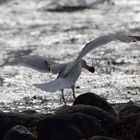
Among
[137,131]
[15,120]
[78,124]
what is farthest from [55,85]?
[137,131]

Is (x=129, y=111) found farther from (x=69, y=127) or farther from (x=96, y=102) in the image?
(x=69, y=127)

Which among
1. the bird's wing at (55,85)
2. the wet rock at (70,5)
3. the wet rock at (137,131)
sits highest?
the bird's wing at (55,85)

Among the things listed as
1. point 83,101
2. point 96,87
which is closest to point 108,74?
point 96,87

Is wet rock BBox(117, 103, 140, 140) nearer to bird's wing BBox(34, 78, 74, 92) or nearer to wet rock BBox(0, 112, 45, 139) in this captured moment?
bird's wing BBox(34, 78, 74, 92)

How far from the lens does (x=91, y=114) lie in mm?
7176

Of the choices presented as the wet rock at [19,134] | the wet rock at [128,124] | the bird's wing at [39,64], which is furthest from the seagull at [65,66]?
the wet rock at [128,124]

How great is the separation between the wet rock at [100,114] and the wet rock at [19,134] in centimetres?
53

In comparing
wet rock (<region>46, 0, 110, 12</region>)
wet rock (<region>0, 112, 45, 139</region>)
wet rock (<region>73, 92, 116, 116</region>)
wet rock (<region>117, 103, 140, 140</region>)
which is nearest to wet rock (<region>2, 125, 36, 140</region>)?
wet rock (<region>0, 112, 45, 139</region>)

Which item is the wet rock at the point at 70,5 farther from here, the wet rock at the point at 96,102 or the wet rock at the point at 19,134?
the wet rock at the point at 19,134

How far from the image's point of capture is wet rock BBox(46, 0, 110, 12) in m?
17.1

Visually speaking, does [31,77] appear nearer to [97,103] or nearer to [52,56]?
[52,56]

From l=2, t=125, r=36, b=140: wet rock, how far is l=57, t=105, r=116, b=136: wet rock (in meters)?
0.53

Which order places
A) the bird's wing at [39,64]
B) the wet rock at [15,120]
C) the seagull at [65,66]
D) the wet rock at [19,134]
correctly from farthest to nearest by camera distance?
the bird's wing at [39,64]
the seagull at [65,66]
the wet rock at [15,120]
the wet rock at [19,134]

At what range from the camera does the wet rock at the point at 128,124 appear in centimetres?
705
